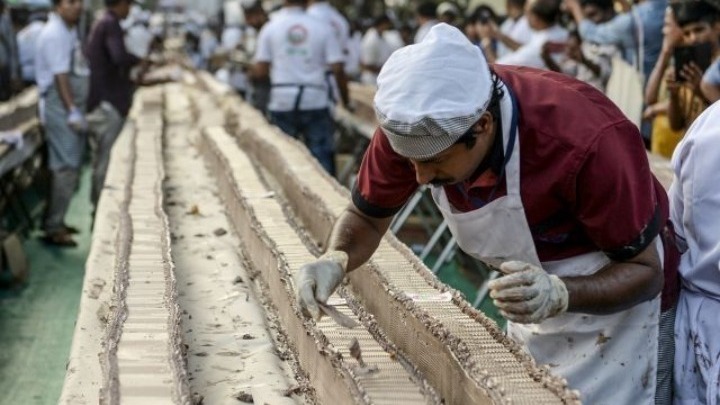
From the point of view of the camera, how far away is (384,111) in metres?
2.75

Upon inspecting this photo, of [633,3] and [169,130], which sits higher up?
[633,3]

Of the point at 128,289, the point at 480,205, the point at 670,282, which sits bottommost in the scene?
the point at 128,289

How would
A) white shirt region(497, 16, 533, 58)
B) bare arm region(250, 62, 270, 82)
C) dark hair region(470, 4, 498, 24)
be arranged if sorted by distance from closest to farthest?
bare arm region(250, 62, 270, 82) → white shirt region(497, 16, 533, 58) → dark hair region(470, 4, 498, 24)

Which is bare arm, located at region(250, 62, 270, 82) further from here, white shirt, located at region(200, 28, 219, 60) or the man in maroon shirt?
white shirt, located at region(200, 28, 219, 60)

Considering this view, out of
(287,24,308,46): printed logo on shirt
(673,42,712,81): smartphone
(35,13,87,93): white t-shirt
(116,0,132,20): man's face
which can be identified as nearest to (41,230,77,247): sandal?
(35,13,87,93): white t-shirt

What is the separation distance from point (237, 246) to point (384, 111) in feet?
8.67

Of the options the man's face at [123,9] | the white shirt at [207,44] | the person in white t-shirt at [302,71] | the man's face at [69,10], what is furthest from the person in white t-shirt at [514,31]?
the white shirt at [207,44]

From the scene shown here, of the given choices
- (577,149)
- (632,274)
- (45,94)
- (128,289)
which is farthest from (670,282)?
(45,94)

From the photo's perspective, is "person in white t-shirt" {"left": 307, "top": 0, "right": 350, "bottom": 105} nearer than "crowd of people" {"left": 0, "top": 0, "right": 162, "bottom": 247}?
No

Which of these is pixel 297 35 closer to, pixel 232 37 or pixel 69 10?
pixel 69 10

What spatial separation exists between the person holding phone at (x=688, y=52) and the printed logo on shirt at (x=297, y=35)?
163 inches

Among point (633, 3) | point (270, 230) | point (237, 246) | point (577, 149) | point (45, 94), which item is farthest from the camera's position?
point (45, 94)

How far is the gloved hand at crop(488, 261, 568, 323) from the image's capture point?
2660mm

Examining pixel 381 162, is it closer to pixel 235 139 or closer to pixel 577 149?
pixel 577 149
